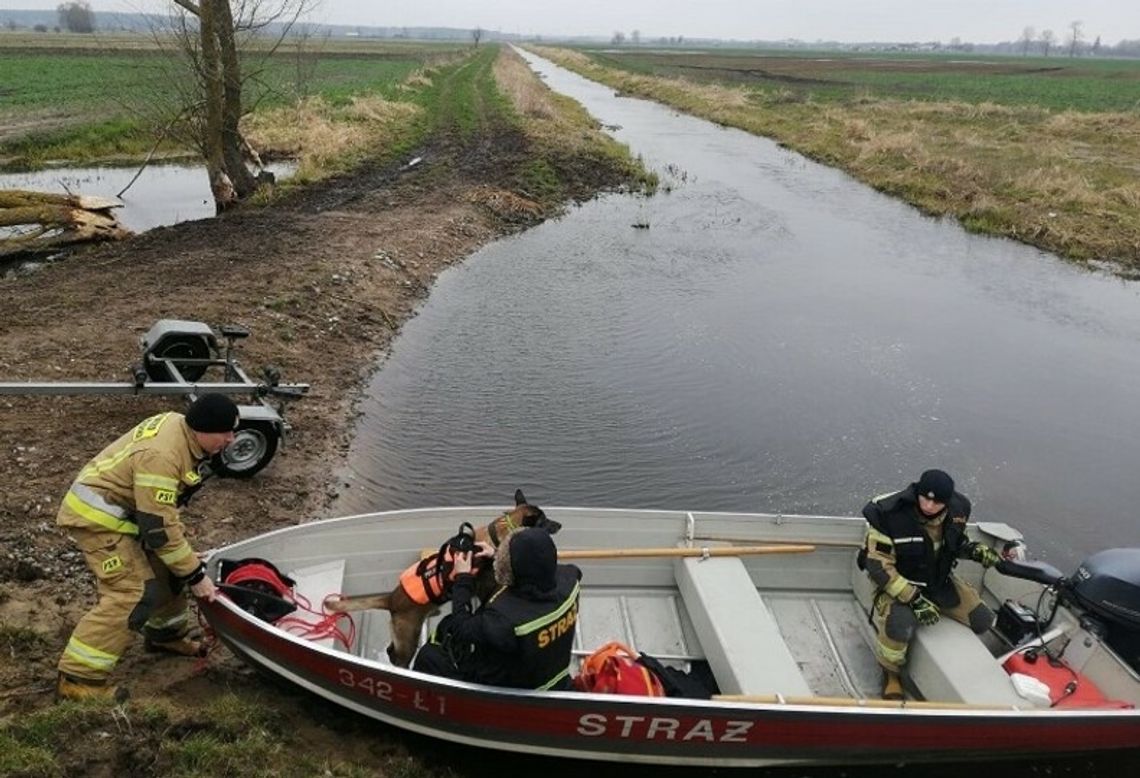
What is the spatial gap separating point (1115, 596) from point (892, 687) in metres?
1.63

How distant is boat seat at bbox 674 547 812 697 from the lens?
5.42 m

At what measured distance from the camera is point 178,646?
5.64 meters

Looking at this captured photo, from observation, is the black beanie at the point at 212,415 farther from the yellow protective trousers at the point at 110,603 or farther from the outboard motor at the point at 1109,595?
the outboard motor at the point at 1109,595

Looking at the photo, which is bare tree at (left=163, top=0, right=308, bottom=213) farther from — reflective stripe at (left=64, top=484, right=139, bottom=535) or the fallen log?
reflective stripe at (left=64, top=484, right=139, bottom=535)

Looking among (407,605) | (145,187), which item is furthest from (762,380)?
(145,187)

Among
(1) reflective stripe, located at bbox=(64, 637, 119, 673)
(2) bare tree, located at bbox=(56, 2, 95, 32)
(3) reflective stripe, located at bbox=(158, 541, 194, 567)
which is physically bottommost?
(1) reflective stripe, located at bbox=(64, 637, 119, 673)

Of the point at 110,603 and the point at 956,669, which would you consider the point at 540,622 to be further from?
the point at 956,669

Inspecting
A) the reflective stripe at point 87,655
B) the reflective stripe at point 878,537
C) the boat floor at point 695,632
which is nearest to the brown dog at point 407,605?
the boat floor at point 695,632

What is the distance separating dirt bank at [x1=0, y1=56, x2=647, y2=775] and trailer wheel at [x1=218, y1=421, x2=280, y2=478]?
8.0 inches

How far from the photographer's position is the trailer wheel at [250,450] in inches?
308

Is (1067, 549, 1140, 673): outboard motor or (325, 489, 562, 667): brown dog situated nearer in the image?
(325, 489, 562, 667): brown dog

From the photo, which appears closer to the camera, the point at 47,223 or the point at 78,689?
the point at 78,689

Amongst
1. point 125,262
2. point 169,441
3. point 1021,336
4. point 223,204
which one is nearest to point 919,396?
point 1021,336

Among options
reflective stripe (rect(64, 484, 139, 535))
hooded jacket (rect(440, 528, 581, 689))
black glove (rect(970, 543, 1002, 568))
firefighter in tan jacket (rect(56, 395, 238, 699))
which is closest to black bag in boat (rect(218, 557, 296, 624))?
firefighter in tan jacket (rect(56, 395, 238, 699))
